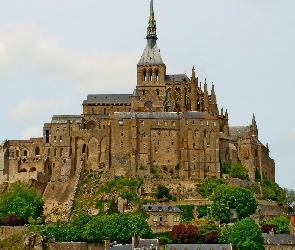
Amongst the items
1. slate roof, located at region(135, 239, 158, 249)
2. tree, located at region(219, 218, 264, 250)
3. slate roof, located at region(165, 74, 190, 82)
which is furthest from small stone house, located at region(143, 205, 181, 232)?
slate roof, located at region(165, 74, 190, 82)

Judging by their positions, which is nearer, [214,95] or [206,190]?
[206,190]

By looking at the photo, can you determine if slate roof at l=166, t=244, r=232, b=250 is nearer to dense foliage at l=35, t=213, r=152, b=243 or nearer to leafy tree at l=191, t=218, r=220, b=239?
leafy tree at l=191, t=218, r=220, b=239

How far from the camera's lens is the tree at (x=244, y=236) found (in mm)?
101500

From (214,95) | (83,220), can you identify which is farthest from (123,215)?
(214,95)

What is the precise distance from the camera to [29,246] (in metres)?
107

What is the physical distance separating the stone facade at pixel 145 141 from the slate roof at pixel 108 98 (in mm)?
625

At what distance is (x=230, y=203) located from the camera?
375 ft

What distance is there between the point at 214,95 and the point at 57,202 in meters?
30.2

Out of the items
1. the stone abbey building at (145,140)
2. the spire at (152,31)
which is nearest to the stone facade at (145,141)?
the stone abbey building at (145,140)

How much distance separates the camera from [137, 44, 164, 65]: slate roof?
13888 centimetres

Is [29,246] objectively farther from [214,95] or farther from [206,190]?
[214,95]

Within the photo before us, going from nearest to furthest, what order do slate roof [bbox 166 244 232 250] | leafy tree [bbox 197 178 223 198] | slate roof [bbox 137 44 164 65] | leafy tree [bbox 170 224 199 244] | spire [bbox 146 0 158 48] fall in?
slate roof [bbox 166 244 232 250]
leafy tree [bbox 170 224 199 244]
leafy tree [bbox 197 178 223 198]
slate roof [bbox 137 44 164 65]
spire [bbox 146 0 158 48]

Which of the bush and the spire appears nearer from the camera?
the bush

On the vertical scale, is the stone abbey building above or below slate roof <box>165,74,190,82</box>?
below
